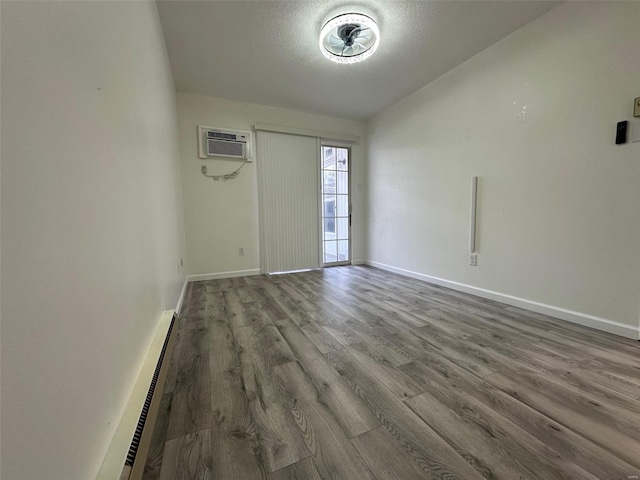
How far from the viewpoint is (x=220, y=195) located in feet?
11.4

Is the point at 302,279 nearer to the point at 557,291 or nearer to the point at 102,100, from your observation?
the point at 557,291

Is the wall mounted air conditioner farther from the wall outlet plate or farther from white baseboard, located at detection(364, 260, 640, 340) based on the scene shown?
the wall outlet plate

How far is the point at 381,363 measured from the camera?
1446 mm

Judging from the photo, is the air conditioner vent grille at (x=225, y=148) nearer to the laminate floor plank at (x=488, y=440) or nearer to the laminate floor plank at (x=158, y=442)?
the laminate floor plank at (x=158, y=442)

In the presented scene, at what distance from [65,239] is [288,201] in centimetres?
337

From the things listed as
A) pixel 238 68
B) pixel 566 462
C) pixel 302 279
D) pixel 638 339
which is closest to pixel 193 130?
pixel 238 68

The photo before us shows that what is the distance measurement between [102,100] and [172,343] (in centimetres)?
137

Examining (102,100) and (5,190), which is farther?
(102,100)

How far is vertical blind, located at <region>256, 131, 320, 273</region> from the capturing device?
371 centimetres

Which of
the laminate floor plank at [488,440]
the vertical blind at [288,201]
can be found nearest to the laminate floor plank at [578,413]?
the laminate floor plank at [488,440]

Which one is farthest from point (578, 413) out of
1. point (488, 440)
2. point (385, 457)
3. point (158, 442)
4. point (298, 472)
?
point (158, 442)

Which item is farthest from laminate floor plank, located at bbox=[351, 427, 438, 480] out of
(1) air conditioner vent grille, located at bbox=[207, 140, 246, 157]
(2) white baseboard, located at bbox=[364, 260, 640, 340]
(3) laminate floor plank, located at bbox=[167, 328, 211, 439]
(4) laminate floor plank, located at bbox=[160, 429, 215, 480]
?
(1) air conditioner vent grille, located at bbox=[207, 140, 246, 157]

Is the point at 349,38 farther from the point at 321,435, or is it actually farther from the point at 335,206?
the point at 321,435

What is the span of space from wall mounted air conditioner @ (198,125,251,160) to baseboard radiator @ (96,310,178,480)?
8.86 feet
